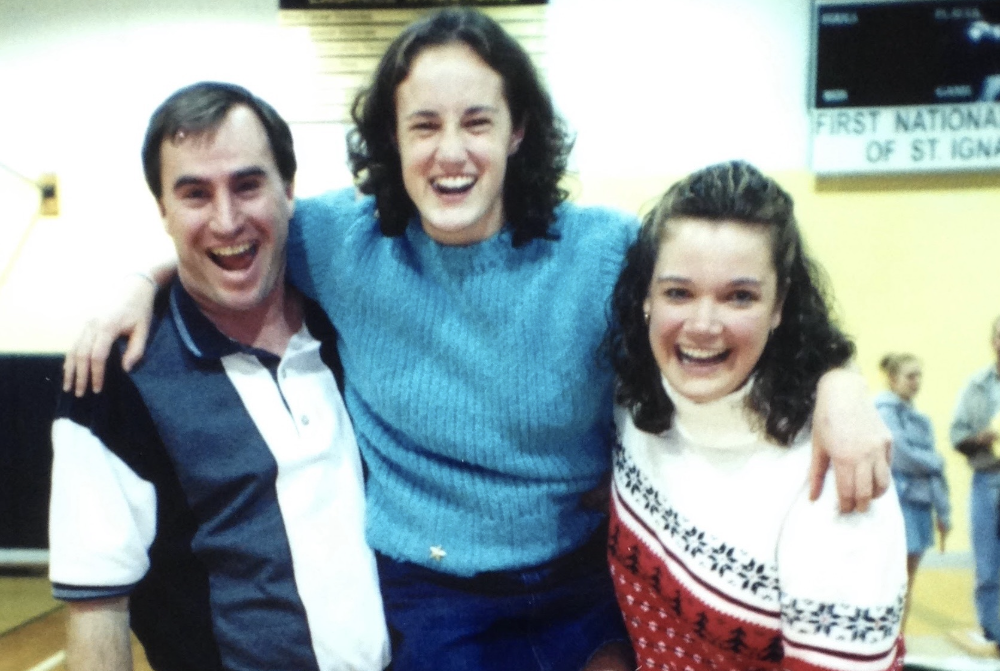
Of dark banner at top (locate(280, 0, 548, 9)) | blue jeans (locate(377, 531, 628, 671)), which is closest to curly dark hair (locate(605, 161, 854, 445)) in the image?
blue jeans (locate(377, 531, 628, 671))

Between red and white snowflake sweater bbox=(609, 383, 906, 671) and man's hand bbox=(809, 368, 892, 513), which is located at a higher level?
man's hand bbox=(809, 368, 892, 513)

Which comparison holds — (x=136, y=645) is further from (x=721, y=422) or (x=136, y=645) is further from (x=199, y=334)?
(x=721, y=422)

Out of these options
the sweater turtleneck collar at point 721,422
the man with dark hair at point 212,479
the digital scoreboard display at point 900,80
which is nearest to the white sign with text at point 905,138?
the digital scoreboard display at point 900,80

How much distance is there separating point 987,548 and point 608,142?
7.39 ft

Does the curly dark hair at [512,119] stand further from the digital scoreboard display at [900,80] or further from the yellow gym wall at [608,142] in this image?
the digital scoreboard display at [900,80]

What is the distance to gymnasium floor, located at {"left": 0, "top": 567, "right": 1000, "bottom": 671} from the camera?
2779mm

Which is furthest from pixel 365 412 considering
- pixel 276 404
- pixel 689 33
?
pixel 689 33

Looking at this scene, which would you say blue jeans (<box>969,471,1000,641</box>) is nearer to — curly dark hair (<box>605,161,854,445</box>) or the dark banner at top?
curly dark hair (<box>605,161,854,445</box>)

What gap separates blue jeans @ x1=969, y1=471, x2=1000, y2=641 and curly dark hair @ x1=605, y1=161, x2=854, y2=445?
94.4 inches

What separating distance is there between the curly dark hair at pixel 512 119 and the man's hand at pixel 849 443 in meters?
0.51

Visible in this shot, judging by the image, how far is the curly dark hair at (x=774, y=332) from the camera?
1043mm

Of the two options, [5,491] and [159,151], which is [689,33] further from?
[5,491]

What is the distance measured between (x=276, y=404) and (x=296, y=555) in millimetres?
243

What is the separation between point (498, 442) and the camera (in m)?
1.24
